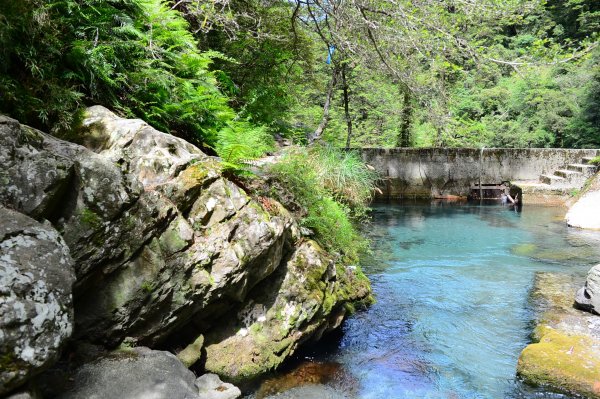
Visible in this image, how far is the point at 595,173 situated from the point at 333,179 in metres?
8.59

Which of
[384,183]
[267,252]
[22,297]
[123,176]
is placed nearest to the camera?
[22,297]

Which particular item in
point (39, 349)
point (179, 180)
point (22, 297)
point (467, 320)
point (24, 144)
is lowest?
point (467, 320)

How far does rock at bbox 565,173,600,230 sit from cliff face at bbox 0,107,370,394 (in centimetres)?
814

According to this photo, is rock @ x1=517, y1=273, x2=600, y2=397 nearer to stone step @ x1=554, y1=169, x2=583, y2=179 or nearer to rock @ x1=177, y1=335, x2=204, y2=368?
rock @ x1=177, y1=335, x2=204, y2=368

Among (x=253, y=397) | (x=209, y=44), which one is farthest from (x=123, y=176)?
(x=209, y=44)

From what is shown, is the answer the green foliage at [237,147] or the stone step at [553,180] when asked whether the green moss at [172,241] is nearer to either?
the green foliage at [237,147]

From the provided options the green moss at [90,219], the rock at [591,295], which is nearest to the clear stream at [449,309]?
the rock at [591,295]

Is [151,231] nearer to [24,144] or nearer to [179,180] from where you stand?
[179,180]

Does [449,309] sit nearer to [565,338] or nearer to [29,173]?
[565,338]

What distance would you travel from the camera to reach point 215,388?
3.49 metres

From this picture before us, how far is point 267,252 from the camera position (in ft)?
13.8

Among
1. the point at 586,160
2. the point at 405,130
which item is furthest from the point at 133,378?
the point at 586,160

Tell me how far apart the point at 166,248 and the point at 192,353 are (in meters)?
0.93

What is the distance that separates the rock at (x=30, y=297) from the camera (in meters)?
2.17
